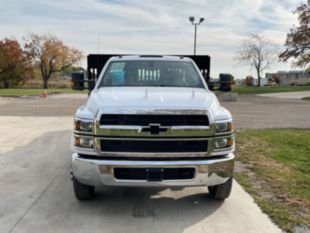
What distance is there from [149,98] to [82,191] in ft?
4.80

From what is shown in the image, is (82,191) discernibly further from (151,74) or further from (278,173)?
(278,173)

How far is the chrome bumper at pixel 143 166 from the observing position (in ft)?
13.1

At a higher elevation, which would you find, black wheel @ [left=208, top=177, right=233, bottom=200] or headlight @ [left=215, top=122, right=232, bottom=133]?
headlight @ [left=215, top=122, right=232, bottom=133]

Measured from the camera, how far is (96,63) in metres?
9.23

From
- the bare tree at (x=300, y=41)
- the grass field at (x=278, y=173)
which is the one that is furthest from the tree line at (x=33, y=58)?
the grass field at (x=278, y=173)

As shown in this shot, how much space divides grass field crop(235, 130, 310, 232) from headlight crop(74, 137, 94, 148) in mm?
2250

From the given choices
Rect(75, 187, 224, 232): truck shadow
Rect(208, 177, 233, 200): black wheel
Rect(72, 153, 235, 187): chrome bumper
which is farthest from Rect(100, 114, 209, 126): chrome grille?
Rect(75, 187, 224, 232): truck shadow

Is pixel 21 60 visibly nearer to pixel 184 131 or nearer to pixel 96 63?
pixel 96 63

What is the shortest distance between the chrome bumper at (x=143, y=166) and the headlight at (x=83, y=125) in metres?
0.33

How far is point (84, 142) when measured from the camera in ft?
13.6

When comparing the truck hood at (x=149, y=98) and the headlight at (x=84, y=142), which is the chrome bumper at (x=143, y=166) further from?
the truck hood at (x=149, y=98)

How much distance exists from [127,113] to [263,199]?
225cm

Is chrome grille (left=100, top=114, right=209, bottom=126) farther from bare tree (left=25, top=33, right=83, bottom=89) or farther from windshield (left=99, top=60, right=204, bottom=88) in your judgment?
bare tree (left=25, top=33, right=83, bottom=89)

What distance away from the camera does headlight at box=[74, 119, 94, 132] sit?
4.11 metres
